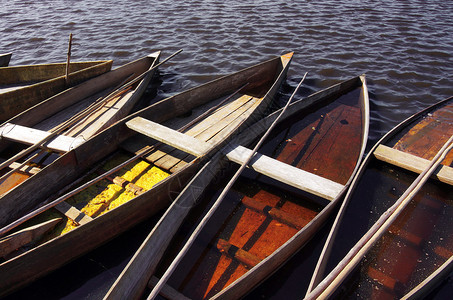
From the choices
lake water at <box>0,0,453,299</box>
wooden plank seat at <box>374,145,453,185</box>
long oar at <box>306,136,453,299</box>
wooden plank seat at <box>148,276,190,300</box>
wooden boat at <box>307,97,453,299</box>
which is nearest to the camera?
long oar at <box>306,136,453,299</box>

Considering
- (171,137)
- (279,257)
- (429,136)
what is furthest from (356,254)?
(429,136)

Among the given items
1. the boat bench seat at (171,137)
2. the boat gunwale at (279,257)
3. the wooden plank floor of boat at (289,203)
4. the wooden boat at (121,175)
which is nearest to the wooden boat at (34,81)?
the wooden boat at (121,175)

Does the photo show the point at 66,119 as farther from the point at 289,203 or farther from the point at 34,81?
the point at 289,203

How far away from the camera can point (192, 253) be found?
4828 mm

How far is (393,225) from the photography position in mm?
5363

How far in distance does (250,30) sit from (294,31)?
199 cm

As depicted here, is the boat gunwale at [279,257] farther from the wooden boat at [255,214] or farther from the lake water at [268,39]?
the lake water at [268,39]

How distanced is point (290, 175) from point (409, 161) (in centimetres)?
255

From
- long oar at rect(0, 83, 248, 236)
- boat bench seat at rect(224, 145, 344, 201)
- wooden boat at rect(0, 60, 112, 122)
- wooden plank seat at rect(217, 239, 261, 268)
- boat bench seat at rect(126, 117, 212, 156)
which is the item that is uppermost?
wooden boat at rect(0, 60, 112, 122)

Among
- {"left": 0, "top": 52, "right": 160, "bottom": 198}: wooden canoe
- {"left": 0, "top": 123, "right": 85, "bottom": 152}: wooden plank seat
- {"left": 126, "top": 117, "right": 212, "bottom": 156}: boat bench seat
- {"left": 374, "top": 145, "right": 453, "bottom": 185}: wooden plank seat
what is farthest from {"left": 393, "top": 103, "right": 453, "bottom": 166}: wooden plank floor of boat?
{"left": 0, "top": 123, "right": 85, "bottom": 152}: wooden plank seat

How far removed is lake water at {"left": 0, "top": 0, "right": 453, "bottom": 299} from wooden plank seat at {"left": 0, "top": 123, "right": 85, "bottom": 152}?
4552 mm

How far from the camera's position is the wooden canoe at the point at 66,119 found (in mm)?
6062

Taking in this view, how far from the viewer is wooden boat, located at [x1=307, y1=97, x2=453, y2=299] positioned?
174 inches

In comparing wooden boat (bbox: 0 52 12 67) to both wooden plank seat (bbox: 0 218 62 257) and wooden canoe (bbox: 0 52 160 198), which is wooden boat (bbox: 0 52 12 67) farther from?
wooden plank seat (bbox: 0 218 62 257)
